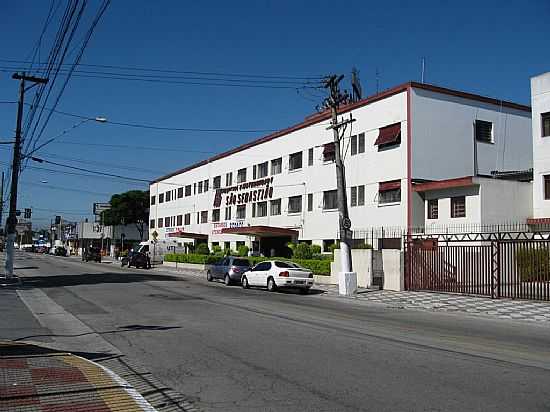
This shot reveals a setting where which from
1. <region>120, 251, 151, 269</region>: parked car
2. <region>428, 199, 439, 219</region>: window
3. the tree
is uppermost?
the tree

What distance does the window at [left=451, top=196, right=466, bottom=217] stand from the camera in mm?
30500

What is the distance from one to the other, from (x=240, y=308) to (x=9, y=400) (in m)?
12.1

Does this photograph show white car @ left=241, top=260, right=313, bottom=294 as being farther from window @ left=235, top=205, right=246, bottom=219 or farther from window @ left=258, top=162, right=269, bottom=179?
window @ left=235, top=205, right=246, bottom=219

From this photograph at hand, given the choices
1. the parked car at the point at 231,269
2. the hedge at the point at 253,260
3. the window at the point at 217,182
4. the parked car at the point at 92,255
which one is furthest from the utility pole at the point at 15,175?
the parked car at the point at 92,255

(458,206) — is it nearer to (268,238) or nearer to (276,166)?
(276,166)

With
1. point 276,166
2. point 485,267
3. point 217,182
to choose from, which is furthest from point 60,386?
point 217,182

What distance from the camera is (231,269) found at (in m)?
32.3

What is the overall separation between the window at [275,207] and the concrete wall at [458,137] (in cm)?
1632

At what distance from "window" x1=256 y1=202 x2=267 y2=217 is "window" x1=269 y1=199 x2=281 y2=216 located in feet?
3.45

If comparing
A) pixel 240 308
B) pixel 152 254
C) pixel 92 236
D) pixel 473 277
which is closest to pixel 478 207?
pixel 473 277

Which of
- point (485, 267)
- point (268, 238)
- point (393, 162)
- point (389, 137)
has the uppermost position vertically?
point (389, 137)

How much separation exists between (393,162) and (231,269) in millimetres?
11138

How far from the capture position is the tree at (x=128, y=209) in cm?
9112

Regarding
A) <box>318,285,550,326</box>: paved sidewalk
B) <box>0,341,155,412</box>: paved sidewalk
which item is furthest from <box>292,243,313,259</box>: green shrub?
<box>0,341,155,412</box>: paved sidewalk
